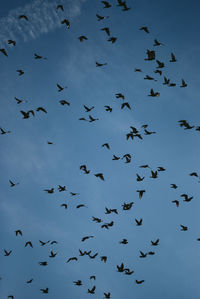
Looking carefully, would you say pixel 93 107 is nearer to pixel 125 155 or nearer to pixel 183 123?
pixel 125 155

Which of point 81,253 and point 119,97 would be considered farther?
point 81,253

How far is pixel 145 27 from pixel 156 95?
632 cm

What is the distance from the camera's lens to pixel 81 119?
112 ft

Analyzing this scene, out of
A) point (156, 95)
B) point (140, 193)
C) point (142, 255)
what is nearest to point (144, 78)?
point (156, 95)

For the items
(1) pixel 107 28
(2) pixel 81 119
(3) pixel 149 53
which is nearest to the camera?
(3) pixel 149 53

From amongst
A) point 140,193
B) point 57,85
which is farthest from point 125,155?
point 57,85

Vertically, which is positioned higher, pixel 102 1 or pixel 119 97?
pixel 102 1

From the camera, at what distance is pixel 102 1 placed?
98.6ft

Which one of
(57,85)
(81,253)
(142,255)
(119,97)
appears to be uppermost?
(57,85)

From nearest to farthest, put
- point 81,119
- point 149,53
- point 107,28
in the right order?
point 149,53 < point 107,28 < point 81,119

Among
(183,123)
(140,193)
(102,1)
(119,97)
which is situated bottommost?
(140,193)

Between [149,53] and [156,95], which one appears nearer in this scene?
[149,53]

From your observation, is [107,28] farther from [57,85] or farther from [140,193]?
[140,193]

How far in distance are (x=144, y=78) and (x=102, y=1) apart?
7698 mm
